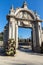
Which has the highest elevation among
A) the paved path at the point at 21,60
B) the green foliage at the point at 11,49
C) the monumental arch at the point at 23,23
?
the monumental arch at the point at 23,23

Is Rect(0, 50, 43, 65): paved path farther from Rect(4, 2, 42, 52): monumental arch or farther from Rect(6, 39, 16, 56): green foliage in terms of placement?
Rect(4, 2, 42, 52): monumental arch

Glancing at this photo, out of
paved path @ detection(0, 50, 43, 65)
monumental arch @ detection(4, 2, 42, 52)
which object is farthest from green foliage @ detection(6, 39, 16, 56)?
monumental arch @ detection(4, 2, 42, 52)

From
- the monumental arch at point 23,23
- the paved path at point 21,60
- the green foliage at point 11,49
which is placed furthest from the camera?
the monumental arch at point 23,23

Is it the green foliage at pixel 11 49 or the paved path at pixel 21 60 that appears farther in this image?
the green foliage at pixel 11 49

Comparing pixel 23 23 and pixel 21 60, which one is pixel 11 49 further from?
pixel 23 23

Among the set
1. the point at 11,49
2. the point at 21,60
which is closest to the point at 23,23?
the point at 11,49

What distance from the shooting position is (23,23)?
17078 millimetres

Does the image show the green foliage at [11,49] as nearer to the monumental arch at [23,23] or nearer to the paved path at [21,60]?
the paved path at [21,60]

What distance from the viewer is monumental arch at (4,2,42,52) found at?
636 inches

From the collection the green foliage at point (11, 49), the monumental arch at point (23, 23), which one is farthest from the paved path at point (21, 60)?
the monumental arch at point (23, 23)

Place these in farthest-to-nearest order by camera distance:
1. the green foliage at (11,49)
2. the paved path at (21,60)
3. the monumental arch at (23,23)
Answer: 1. the monumental arch at (23,23)
2. the green foliage at (11,49)
3. the paved path at (21,60)

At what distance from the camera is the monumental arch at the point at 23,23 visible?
16161 mm

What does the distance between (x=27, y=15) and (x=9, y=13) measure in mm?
2687

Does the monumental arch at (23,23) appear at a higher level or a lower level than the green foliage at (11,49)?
higher
